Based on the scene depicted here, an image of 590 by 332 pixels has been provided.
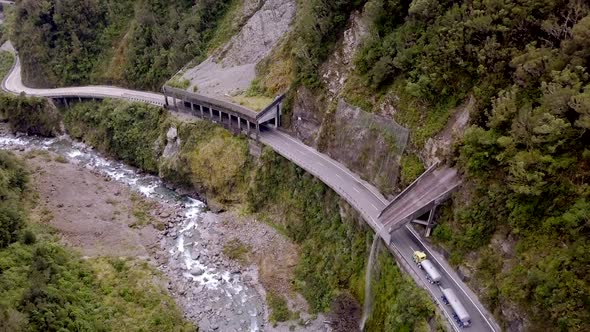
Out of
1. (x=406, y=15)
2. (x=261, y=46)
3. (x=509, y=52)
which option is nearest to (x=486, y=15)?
(x=509, y=52)

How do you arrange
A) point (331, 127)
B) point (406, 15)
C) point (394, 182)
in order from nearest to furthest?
point (394, 182)
point (406, 15)
point (331, 127)

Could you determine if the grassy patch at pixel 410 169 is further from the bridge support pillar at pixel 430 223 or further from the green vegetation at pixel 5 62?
the green vegetation at pixel 5 62

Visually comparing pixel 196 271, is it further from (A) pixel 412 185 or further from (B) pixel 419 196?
(B) pixel 419 196

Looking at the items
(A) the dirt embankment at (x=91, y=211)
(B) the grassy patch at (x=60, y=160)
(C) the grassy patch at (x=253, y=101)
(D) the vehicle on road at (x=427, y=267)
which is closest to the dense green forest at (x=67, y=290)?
(A) the dirt embankment at (x=91, y=211)

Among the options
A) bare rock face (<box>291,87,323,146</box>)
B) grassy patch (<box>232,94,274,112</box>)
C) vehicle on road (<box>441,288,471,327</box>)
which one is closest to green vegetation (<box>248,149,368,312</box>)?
bare rock face (<box>291,87,323,146</box>)

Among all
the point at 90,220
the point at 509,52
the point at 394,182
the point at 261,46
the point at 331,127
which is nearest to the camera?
the point at 509,52

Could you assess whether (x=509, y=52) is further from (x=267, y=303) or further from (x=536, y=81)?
(x=267, y=303)
